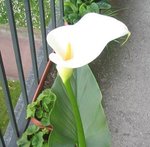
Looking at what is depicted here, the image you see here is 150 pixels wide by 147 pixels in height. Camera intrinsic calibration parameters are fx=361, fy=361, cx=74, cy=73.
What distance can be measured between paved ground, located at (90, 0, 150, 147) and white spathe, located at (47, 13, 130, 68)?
843 mm

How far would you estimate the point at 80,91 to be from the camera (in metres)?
1.03

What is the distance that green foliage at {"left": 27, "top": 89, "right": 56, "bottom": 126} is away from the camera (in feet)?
4.35

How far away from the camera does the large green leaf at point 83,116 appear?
3.19 feet

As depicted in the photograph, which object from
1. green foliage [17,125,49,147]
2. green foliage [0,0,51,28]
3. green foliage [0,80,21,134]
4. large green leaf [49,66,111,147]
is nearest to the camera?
large green leaf [49,66,111,147]

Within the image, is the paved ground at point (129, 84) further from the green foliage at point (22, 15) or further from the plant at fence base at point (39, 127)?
the green foliage at point (22, 15)

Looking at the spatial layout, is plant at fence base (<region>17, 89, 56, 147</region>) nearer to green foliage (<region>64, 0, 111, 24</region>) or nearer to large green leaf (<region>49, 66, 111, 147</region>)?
large green leaf (<region>49, 66, 111, 147</region>)

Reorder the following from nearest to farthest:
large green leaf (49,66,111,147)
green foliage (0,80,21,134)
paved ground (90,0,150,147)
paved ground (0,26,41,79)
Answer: large green leaf (49,66,111,147)
paved ground (90,0,150,147)
green foliage (0,80,21,134)
paved ground (0,26,41,79)

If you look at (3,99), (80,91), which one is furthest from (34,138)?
(3,99)

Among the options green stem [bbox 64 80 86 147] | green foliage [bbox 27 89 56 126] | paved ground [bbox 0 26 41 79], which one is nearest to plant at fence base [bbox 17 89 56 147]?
green foliage [bbox 27 89 56 126]

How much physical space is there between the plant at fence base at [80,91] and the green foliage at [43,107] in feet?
0.98

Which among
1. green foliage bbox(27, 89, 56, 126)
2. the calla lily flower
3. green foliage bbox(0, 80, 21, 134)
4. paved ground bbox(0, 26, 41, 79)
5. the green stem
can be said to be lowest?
green foliage bbox(0, 80, 21, 134)

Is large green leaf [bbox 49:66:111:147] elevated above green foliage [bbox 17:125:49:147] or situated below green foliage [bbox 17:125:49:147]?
above

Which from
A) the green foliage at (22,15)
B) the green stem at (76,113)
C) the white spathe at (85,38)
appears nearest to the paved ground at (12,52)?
the green foliage at (22,15)

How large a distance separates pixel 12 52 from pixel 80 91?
1121 mm
